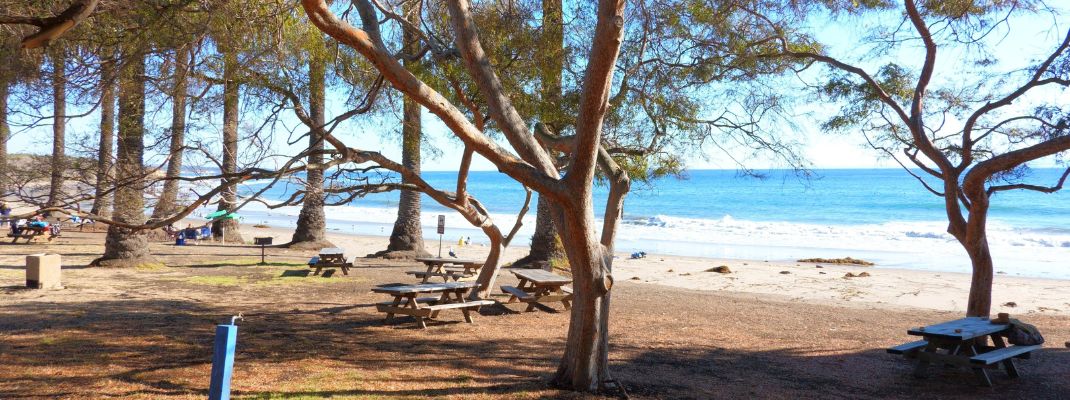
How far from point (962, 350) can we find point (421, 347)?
554 cm

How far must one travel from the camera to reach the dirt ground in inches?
258

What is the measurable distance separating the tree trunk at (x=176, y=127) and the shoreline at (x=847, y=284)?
7.41 metres

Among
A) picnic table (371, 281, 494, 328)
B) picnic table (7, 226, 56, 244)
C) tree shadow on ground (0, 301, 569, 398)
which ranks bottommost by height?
tree shadow on ground (0, 301, 569, 398)

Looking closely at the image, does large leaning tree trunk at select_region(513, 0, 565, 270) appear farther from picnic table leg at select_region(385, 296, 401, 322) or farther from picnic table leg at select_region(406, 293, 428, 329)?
picnic table leg at select_region(385, 296, 401, 322)

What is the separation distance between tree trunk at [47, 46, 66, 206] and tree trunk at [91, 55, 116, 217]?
0.89 feet

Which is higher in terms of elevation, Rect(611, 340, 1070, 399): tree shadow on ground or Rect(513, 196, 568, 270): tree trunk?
Rect(513, 196, 568, 270): tree trunk

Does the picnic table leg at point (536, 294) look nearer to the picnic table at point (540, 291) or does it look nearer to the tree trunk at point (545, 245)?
the picnic table at point (540, 291)

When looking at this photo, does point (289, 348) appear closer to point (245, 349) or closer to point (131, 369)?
point (245, 349)

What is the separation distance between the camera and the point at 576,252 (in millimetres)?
6090

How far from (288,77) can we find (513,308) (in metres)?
5.02

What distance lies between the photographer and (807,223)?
148 ft

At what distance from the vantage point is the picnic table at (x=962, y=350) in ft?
23.9

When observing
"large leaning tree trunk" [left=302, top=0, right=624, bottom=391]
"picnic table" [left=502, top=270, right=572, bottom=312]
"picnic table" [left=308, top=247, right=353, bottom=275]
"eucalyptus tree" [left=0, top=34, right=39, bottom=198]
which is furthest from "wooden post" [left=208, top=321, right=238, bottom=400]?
"picnic table" [left=308, top=247, right=353, bottom=275]

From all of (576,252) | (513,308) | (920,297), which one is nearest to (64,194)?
(576,252)
